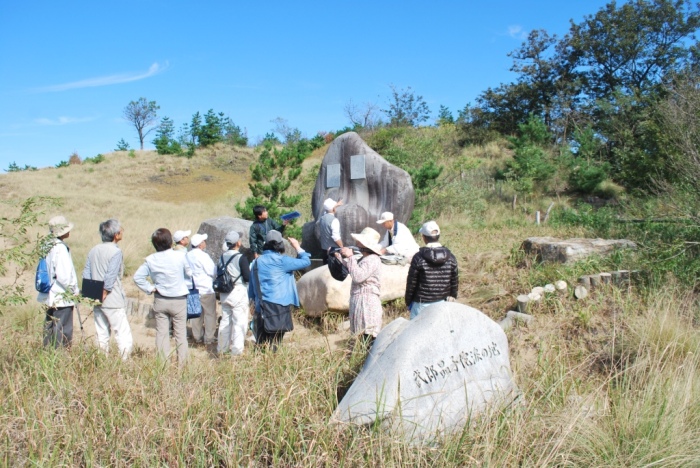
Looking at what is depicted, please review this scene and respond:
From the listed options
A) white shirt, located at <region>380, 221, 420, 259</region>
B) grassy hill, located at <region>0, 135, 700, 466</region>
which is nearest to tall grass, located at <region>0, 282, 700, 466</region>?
grassy hill, located at <region>0, 135, 700, 466</region>

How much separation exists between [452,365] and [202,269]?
12.6ft

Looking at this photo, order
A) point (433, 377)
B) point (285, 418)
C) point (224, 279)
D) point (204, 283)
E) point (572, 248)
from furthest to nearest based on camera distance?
point (572, 248) < point (204, 283) < point (224, 279) < point (433, 377) < point (285, 418)

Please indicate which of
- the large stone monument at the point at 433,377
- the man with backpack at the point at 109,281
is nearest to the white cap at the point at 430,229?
the large stone monument at the point at 433,377

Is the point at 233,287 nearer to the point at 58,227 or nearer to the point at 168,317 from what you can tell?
the point at 168,317

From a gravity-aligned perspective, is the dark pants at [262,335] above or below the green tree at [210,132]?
below

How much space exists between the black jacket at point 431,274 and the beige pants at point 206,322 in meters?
3.01

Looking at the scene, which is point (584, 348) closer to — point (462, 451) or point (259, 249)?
point (462, 451)

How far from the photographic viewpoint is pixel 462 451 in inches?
117

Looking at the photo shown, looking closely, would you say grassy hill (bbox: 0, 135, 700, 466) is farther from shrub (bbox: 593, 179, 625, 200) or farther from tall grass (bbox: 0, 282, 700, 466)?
shrub (bbox: 593, 179, 625, 200)

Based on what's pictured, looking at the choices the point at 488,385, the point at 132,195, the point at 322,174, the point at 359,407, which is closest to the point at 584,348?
the point at 488,385

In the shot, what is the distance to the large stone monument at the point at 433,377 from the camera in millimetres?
3150

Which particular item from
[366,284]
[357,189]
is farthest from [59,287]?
[357,189]

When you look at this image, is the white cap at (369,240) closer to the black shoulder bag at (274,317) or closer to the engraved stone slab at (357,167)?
the black shoulder bag at (274,317)

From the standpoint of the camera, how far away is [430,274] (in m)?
4.77
